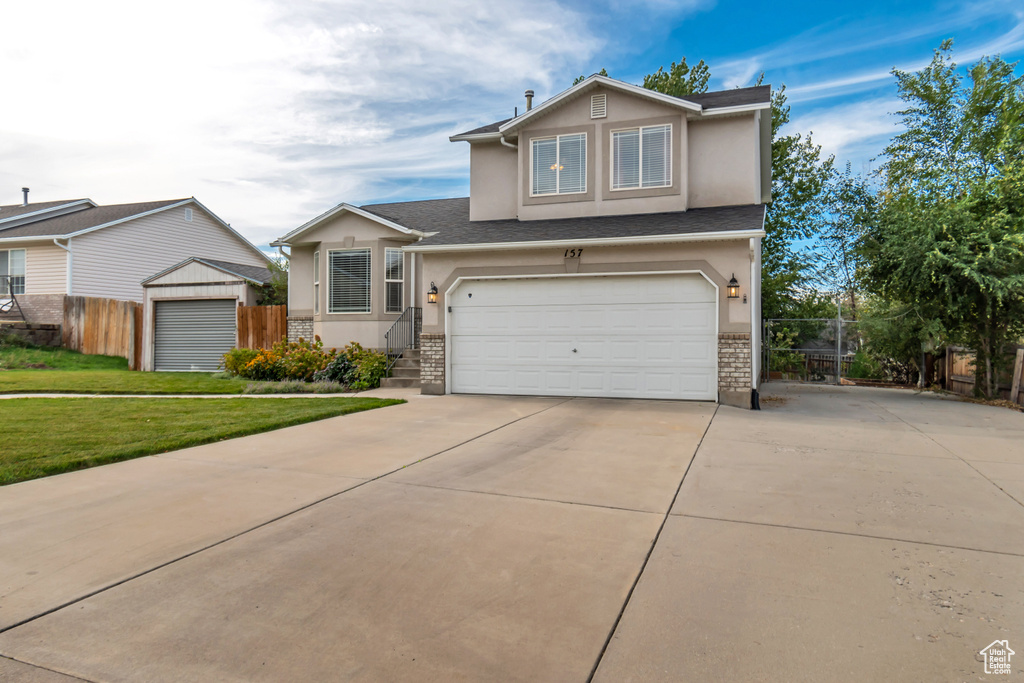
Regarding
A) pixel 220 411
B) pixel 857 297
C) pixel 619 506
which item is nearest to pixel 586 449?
pixel 619 506

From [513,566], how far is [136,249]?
2588 cm

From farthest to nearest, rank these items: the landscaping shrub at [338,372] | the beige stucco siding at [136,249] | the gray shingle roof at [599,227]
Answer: the beige stucco siding at [136,249] < the landscaping shrub at [338,372] < the gray shingle roof at [599,227]

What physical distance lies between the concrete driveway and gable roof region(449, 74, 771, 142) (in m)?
8.21

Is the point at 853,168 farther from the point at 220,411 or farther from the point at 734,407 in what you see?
the point at 220,411

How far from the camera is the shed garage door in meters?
18.2

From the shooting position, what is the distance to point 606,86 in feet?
41.8

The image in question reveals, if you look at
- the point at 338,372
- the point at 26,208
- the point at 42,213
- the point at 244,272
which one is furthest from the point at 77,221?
the point at 338,372

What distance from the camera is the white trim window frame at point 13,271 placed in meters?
22.2

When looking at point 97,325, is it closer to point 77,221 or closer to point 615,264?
point 77,221

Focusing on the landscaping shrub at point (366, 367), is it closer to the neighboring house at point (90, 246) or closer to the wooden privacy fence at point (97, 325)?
the wooden privacy fence at point (97, 325)

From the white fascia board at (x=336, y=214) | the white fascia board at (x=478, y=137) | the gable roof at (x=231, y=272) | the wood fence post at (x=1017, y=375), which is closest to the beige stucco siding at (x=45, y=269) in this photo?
the gable roof at (x=231, y=272)

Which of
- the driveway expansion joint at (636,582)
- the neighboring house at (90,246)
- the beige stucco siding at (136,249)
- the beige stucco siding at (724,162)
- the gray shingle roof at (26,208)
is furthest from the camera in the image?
the gray shingle roof at (26,208)

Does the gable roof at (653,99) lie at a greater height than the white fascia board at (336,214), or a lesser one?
greater

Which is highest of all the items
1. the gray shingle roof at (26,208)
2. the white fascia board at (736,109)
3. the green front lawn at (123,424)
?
the gray shingle roof at (26,208)
